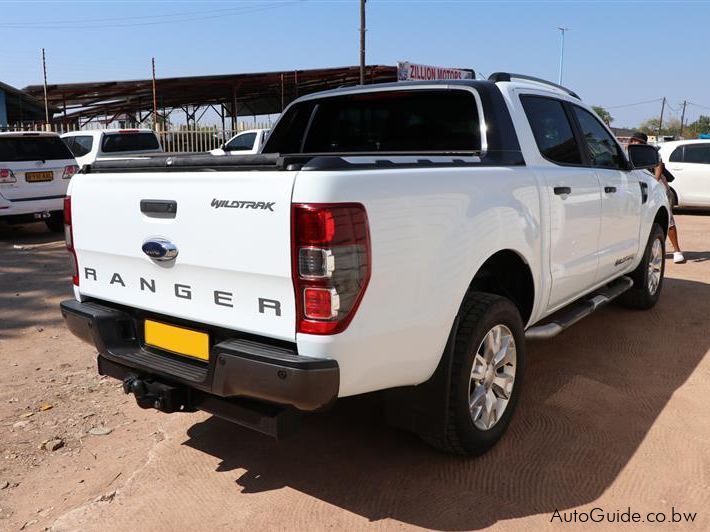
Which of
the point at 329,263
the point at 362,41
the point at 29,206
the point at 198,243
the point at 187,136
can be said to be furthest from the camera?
the point at 362,41

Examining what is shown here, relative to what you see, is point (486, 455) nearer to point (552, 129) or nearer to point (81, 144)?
point (552, 129)

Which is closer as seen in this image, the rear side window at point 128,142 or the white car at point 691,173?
the rear side window at point 128,142

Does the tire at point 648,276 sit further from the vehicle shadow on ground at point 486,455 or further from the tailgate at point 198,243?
the tailgate at point 198,243

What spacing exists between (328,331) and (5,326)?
13.7 feet

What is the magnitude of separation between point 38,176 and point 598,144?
323 inches

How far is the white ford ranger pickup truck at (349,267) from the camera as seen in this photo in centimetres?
229

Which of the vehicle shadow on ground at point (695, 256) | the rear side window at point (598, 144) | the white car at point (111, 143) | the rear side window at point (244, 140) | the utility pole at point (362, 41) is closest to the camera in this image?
the rear side window at point (598, 144)

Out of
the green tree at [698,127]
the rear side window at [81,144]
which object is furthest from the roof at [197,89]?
the green tree at [698,127]

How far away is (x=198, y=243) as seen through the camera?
255cm

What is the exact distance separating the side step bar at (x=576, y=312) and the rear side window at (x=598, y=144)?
0.92 m

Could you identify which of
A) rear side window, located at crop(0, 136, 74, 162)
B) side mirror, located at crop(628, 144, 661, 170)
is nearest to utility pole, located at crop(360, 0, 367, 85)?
rear side window, located at crop(0, 136, 74, 162)

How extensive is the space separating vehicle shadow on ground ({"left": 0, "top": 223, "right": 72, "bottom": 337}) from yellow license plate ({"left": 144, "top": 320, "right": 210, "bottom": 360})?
298 cm

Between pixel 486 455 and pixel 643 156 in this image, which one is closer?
pixel 486 455

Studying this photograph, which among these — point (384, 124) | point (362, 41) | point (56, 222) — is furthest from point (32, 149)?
point (362, 41)
